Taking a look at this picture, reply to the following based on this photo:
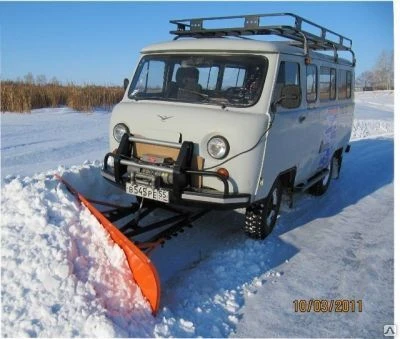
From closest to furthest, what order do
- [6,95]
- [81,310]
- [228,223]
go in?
[81,310] → [228,223] → [6,95]

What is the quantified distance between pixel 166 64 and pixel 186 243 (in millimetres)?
2384

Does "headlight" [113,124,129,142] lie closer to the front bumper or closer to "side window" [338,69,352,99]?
the front bumper

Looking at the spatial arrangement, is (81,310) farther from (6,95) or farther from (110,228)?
(6,95)

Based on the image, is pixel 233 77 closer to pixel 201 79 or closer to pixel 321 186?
pixel 201 79

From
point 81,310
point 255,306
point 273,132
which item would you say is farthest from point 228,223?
point 81,310

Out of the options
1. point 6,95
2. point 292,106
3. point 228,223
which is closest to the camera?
point 292,106

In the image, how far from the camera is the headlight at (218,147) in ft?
15.4

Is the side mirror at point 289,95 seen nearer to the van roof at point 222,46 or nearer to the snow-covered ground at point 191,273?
the van roof at point 222,46

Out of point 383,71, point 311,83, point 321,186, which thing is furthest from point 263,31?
point 383,71

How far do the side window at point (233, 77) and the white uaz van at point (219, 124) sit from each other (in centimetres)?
1

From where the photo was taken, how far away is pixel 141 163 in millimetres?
4918

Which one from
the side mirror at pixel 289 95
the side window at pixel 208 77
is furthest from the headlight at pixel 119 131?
the side mirror at pixel 289 95

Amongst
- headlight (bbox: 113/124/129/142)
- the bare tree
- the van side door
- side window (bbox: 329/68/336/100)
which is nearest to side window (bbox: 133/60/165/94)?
headlight (bbox: 113/124/129/142)
